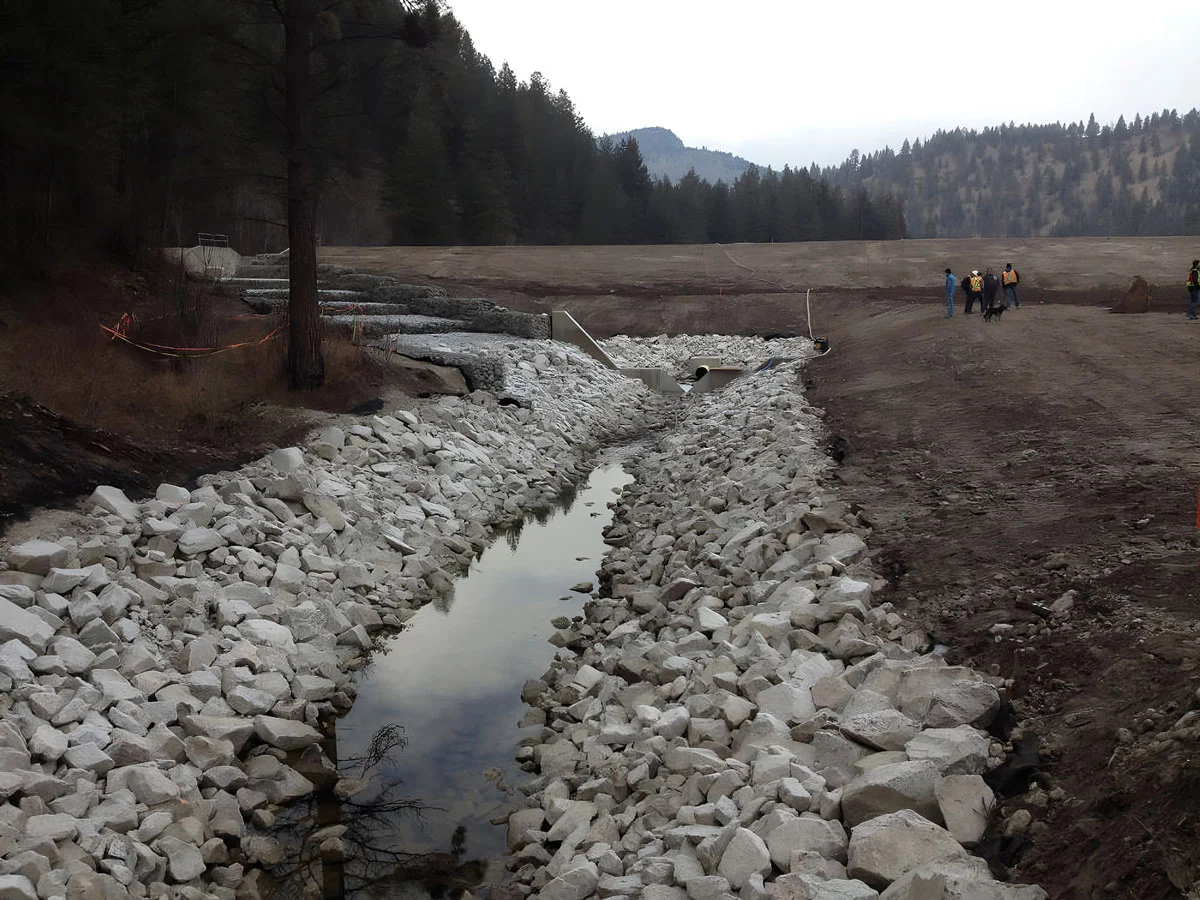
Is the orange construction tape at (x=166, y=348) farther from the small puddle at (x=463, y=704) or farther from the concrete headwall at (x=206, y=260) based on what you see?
the concrete headwall at (x=206, y=260)

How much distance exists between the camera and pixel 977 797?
4430 mm

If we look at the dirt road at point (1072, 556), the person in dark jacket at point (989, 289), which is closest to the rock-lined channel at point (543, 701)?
the dirt road at point (1072, 556)

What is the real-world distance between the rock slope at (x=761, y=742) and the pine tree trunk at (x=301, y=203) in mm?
7123

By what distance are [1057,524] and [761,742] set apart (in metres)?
3.72

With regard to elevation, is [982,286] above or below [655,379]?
above

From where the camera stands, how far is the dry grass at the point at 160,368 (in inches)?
453

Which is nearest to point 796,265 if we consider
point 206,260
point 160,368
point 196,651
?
point 206,260

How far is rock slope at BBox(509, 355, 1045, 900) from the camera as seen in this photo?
429 cm

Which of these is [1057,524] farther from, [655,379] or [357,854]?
[655,379]

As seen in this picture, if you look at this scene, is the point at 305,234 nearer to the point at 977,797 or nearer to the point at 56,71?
the point at 56,71

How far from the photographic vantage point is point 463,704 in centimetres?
780

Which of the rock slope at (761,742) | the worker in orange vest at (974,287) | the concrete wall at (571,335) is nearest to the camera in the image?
the rock slope at (761,742)

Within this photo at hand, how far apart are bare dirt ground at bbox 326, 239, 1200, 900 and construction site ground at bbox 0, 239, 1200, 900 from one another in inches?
0.6

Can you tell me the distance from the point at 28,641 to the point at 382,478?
592 centimetres
